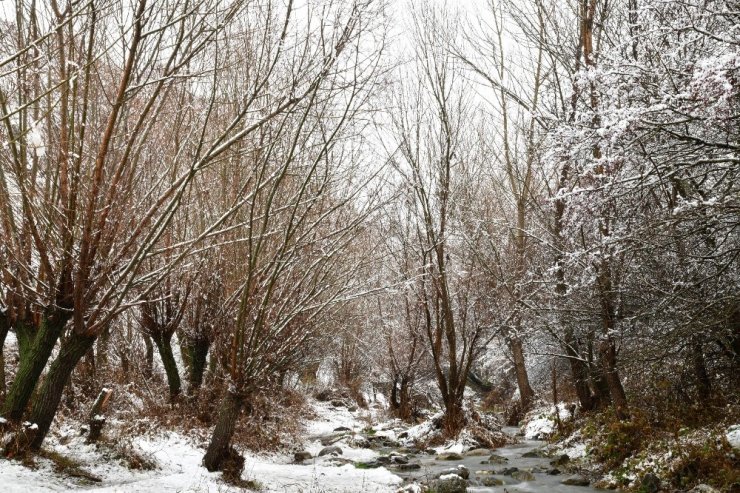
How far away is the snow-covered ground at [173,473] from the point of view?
4777 mm

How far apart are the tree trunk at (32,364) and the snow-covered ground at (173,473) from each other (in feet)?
2.13

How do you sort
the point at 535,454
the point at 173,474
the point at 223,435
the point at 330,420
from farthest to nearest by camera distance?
the point at 330,420 < the point at 535,454 < the point at 223,435 < the point at 173,474

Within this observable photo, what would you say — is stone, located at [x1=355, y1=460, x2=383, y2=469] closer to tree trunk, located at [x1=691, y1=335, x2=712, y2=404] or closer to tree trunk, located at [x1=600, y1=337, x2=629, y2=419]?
tree trunk, located at [x1=600, y1=337, x2=629, y2=419]

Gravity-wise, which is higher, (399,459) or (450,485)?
(450,485)

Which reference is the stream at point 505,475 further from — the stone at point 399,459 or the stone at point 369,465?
the stone at point 369,465

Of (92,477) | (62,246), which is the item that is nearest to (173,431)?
(92,477)

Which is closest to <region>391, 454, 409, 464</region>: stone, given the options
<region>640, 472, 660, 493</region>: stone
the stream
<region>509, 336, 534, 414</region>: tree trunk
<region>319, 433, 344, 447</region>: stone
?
the stream

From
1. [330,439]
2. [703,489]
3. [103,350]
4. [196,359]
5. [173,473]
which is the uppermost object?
[103,350]

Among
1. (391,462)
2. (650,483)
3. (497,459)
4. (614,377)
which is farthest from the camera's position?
(391,462)

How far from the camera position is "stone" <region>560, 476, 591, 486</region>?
23.4 ft

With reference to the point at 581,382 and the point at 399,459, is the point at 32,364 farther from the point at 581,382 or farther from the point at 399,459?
the point at 581,382

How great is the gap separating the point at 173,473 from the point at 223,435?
67 centimetres

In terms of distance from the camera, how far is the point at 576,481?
23.7 feet

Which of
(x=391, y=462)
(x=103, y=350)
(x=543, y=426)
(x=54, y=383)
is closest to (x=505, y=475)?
(x=391, y=462)
